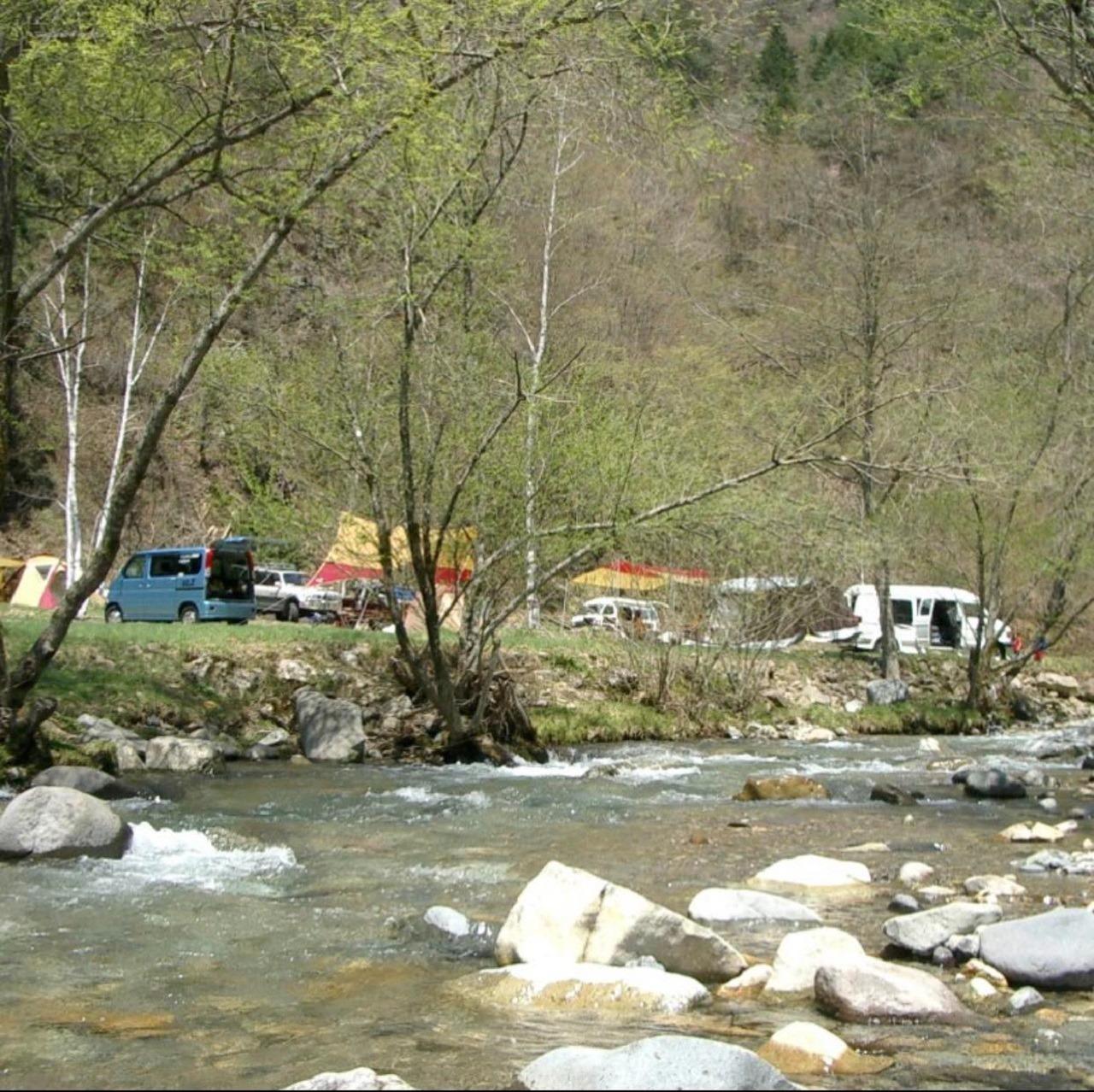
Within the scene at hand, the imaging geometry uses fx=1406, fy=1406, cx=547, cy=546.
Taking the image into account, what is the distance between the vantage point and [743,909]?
796 cm

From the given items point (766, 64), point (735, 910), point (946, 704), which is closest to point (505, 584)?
point (735, 910)

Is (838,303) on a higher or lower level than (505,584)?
higher

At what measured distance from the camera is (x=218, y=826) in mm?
11289

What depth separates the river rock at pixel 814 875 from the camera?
896 centimetres

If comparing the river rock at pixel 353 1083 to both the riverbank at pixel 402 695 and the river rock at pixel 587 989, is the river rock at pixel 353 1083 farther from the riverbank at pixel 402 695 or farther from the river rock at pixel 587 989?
the riverbank at pixel 402 695

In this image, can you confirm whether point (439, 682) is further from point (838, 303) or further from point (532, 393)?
point (838, 303)

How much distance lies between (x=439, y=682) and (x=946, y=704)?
1252cm

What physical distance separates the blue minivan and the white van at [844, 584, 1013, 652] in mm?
13821

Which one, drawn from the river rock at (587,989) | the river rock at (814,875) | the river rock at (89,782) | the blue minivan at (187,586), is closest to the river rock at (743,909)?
the river rock at (814,875)

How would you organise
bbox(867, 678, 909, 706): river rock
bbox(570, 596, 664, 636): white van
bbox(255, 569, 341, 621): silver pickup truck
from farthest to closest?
bbox(255, 569, 341, 621): silver pickup truck < bbox(867, 678, 909, 706): river rock < bbox(570, 596, 664, 636): white van

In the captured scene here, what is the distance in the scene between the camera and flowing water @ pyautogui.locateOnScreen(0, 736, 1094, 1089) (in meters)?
5.21

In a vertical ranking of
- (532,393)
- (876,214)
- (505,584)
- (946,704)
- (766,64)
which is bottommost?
(946,704)

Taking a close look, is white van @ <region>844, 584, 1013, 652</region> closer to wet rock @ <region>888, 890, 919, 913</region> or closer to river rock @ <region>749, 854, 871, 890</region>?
river rock @ <region>749, 854, 871, 890</region>

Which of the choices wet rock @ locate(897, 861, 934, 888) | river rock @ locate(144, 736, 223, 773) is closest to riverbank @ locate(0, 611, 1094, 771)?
river rock @ locate(144, 736, 223, 773)
